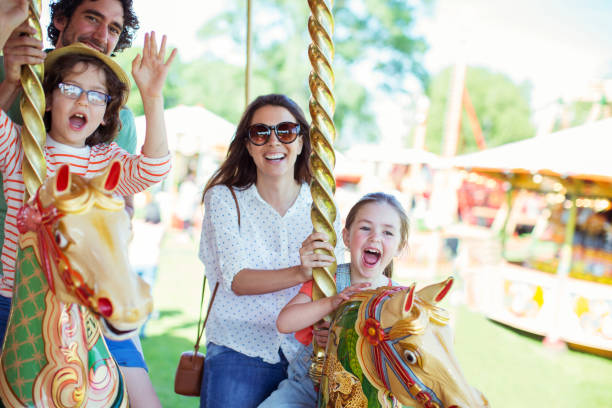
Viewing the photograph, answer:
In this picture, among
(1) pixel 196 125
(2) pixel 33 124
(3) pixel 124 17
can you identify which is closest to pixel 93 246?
(2) pixel 33 124

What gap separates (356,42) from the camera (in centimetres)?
2184

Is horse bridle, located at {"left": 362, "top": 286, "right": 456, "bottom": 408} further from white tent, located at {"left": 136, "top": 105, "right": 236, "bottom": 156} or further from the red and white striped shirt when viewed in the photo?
white tent, located at {"left": 136, "top": 105, "right": 236, "bottom": 156}

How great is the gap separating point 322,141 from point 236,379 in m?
0.90

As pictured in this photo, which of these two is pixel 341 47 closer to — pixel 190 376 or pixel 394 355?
pixel 190 376

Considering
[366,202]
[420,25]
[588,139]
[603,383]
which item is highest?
[420,25]

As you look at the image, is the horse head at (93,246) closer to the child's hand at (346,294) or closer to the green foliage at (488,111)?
the child's hand at (346,294)

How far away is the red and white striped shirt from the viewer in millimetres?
1263

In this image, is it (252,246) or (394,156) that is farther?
(394,156)

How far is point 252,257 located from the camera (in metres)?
1.78

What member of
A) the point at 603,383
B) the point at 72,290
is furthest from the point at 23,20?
the point at 603,383

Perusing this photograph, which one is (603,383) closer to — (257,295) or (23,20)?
(257,295)

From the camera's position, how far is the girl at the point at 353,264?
1.43 metres

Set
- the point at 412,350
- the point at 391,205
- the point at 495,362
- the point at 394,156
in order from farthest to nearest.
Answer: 1. the point at 394,156
2. the point at 495,362
3. the point at 391,205
4. the point at 412,350

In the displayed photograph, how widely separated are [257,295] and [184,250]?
8901 millimetres
